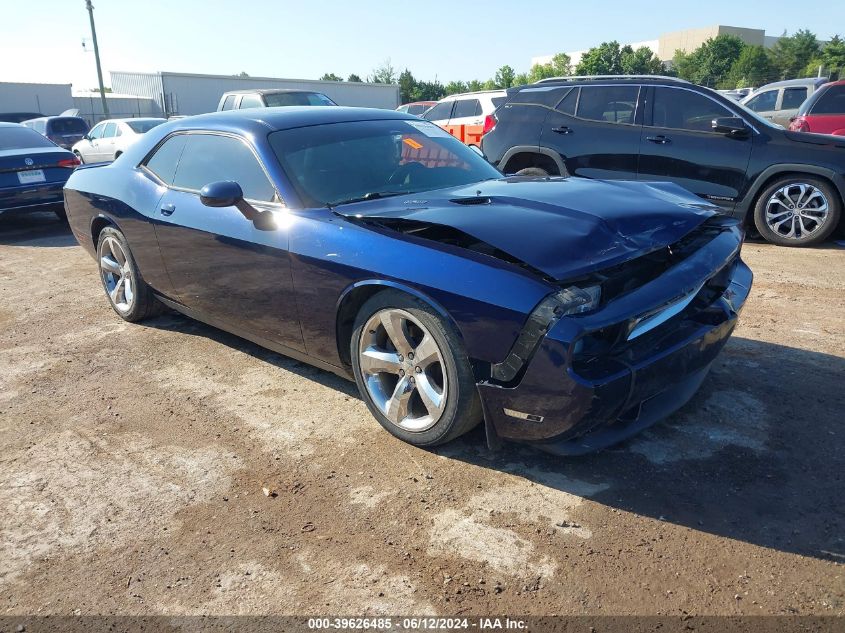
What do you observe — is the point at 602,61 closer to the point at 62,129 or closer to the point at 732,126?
the point at 62,129

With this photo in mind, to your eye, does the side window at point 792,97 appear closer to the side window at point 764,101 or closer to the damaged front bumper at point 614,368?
the side window at point 764,101

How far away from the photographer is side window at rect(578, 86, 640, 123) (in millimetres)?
7594

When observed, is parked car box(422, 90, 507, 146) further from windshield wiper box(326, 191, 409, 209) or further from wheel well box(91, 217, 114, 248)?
windshield wiper box(326, 191, 409, 209)

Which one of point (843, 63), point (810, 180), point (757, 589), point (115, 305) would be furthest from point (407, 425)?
point (843, 63)

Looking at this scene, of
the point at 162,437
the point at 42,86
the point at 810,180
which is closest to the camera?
the point at 162,437

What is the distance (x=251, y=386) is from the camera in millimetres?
4035

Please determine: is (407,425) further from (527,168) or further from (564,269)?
(527,168)

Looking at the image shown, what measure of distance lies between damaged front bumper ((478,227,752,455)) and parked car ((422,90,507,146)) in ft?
35.7

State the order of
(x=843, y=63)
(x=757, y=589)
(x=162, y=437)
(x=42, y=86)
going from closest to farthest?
1. (x=757, y=589)
2. (x=162, y=437)
3. (x=42, y=86)
4. (x=843, y=63)

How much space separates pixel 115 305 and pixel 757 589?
4822 millimetres

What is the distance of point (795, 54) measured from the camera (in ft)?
234

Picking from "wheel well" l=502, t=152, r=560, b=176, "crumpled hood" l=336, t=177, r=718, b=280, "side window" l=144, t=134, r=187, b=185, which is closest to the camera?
"crumpled hood" l=336, t=177, r=718, b=280

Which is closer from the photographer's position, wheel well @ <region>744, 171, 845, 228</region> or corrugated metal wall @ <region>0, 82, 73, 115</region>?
wheel well @ <region>744, 171, 845, 228</region>

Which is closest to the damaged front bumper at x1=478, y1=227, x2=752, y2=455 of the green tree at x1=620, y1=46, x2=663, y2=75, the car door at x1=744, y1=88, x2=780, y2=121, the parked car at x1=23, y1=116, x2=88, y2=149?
the car door at x1=744, y1=88, x2=780, y2=121
